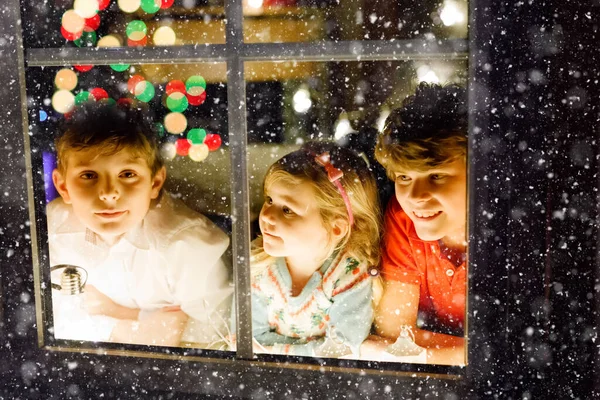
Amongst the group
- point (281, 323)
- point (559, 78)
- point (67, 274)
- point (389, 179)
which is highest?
point (559, 78)

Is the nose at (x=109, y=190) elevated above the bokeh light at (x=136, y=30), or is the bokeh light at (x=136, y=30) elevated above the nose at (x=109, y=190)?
the bokeh light at (x=136, y=30)

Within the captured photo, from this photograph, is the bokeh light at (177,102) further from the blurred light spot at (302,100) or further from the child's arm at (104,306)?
the child's arm at (104,306)

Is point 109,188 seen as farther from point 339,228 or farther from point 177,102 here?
point 339,228

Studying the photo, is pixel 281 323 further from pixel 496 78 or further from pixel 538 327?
pixel 496 78

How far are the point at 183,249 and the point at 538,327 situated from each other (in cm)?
109

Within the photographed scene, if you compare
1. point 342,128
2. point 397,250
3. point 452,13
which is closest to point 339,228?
point 397,250

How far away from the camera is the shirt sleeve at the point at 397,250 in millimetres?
1632

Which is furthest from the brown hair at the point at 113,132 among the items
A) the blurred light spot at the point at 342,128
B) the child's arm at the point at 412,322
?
the child's arm at the point at 412,322

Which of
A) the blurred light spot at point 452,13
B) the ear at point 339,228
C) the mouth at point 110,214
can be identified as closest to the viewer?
the blurred light spot at point 452,13

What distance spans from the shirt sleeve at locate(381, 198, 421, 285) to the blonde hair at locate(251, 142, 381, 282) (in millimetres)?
28

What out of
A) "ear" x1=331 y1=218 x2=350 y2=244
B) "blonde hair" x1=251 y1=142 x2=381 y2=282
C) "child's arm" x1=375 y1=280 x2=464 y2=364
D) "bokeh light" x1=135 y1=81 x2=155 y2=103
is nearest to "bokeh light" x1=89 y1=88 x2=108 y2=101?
"bokeh light" x1=135 y1=81 x2=155 y2=103

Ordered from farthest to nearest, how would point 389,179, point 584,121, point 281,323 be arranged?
point 281,323, point 389,179, point 584,121

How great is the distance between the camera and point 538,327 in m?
1.61

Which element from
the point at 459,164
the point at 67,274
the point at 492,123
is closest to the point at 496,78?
the point at 492,123
